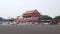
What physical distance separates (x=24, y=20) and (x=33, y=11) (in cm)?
4234

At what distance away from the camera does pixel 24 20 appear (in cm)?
8550

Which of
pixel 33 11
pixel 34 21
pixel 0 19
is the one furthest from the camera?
pixel 33 11

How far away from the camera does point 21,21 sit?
8388cm

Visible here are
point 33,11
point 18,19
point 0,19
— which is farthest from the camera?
point 33,11

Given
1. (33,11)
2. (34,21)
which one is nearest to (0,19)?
(33,11)

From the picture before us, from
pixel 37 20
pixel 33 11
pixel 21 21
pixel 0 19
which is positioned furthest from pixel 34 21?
pixel 33 11

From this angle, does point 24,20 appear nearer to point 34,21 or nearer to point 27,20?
point 27,20

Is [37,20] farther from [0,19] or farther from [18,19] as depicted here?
[0,19]

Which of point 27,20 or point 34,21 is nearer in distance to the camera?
point 34,21

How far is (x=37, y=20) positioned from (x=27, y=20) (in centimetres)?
815

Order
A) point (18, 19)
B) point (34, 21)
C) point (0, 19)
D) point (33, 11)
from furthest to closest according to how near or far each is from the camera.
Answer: point (33, 11), point (0, 19), point (18, 19), point (34, 21)

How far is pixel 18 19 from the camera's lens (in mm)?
83688

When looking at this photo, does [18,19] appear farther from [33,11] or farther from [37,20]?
[33,11]

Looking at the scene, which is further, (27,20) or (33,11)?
(33,11)
